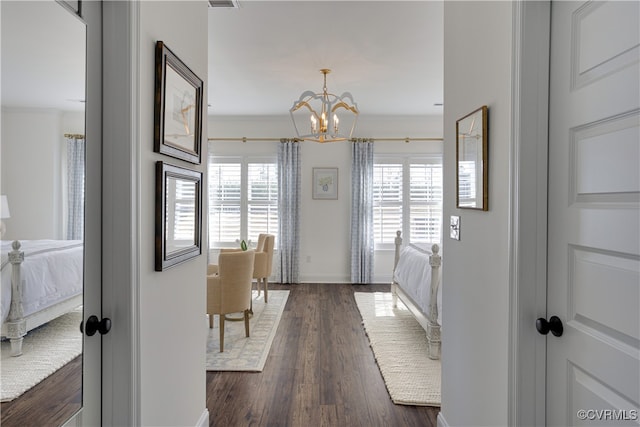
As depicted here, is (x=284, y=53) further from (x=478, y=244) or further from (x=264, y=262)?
(x=478, y=244)

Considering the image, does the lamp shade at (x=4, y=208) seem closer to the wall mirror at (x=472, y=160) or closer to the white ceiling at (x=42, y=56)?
the white ceiling at (x=42, y=56)

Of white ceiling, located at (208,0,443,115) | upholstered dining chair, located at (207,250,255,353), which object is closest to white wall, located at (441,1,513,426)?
white ceiling, located at (208,0,443,115)

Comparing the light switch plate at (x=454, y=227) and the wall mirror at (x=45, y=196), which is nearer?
the wall mirror at (x=45, y=196)

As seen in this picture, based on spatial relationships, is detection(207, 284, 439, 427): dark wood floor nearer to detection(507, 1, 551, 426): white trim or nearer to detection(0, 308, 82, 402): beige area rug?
detection(507, 1, 551, 426): white trim

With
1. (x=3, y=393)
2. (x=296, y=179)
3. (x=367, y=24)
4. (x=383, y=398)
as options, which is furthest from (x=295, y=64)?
(x=3, y=393)

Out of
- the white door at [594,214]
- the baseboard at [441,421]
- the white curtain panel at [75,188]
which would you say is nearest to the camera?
the white door at [594,214]

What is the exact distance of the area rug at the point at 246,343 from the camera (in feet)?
10.2

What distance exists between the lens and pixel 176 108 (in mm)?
1686

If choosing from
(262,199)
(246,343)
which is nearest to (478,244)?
(246,343)

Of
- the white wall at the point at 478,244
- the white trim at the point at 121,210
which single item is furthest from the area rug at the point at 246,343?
the white trim at the point at 121,210

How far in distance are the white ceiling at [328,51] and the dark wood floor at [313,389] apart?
109 inches

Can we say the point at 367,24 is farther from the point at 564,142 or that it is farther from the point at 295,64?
the point at 564,142

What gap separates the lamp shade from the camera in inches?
35.5

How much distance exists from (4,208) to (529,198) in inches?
60.1
